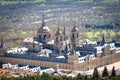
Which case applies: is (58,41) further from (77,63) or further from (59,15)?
(59,15)

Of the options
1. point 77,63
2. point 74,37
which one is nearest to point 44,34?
point 74,37

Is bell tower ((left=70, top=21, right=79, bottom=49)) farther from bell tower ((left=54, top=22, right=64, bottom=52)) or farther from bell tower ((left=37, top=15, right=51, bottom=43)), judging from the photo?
bell tower ((left=37, top=15, right=51, bottom=43))

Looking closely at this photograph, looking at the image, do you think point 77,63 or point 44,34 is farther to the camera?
point 44,34

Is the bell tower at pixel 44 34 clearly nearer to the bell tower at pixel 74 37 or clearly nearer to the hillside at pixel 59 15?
the bell tower at pixel 74 37

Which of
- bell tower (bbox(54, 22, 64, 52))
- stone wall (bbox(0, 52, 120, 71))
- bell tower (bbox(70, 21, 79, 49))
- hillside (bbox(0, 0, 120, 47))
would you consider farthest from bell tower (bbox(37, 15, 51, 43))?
hillside (bbox(0, 0, 120, 47))

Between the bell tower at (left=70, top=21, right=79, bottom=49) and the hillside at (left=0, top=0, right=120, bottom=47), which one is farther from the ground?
the bell tower at (left=70, top=21, right=79, bottom=49)

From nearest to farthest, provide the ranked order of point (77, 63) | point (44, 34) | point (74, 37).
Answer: point (77, 63), point (74, 37), point (44, 34)

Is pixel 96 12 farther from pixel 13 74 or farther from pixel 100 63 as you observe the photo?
pixel 13 74

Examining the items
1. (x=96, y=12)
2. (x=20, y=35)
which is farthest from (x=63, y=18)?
(x=20, y=35)

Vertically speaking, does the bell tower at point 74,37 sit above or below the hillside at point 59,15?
above

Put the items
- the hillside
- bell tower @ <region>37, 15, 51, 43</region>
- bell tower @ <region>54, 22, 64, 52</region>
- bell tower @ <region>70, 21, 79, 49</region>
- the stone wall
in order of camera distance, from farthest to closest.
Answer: the hillside < bell tower @ <region>37, 15, 51, 43</region> < bell tower @ <region>70, 21, 79, 49</region> < bell tower @ <region>54, 22, 64, 52</region> < the stone wall

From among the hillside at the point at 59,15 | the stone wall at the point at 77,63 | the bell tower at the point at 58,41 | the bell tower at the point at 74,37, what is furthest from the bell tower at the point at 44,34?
the hillside at the point at 59,15
